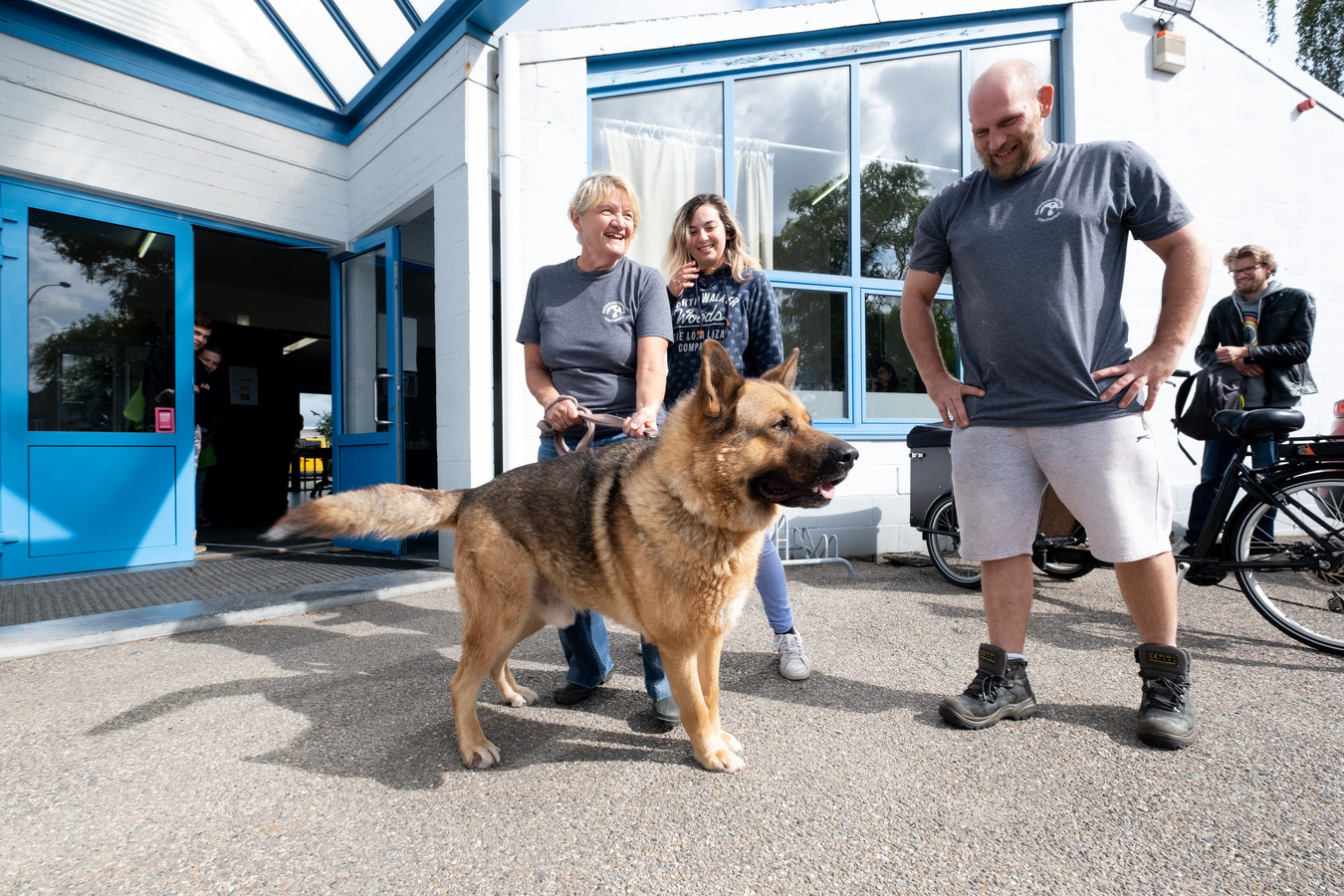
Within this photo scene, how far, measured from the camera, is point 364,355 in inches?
274

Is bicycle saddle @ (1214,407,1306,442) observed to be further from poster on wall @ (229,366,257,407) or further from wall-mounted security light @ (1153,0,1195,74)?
poster on wall @ (229,366,257,407)

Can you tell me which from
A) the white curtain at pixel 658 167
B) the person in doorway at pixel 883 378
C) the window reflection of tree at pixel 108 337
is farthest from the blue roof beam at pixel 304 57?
the person in doorway at pixel 883 378

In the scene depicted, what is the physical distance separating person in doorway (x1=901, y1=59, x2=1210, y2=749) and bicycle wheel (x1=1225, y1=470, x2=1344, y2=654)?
153 cm

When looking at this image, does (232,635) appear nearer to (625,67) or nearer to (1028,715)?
(1028,715)

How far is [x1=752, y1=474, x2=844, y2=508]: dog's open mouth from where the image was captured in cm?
206

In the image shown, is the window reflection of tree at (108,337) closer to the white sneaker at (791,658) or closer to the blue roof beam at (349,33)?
the blue roof beam at (349,33)

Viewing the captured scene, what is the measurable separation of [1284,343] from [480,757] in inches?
236

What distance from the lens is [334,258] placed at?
706cm

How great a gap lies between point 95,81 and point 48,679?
5.33 m

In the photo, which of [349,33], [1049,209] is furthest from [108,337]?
[1049,209]

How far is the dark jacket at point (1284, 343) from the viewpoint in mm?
4512

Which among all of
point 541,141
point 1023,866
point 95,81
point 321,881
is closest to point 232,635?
point 321,881

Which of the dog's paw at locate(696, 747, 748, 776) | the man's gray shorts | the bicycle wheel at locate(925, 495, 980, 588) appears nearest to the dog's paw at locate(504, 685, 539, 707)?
the dog's paw at locate(696, 747, 748, 776)

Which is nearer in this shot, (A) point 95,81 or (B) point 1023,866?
(B) point 1023,866
